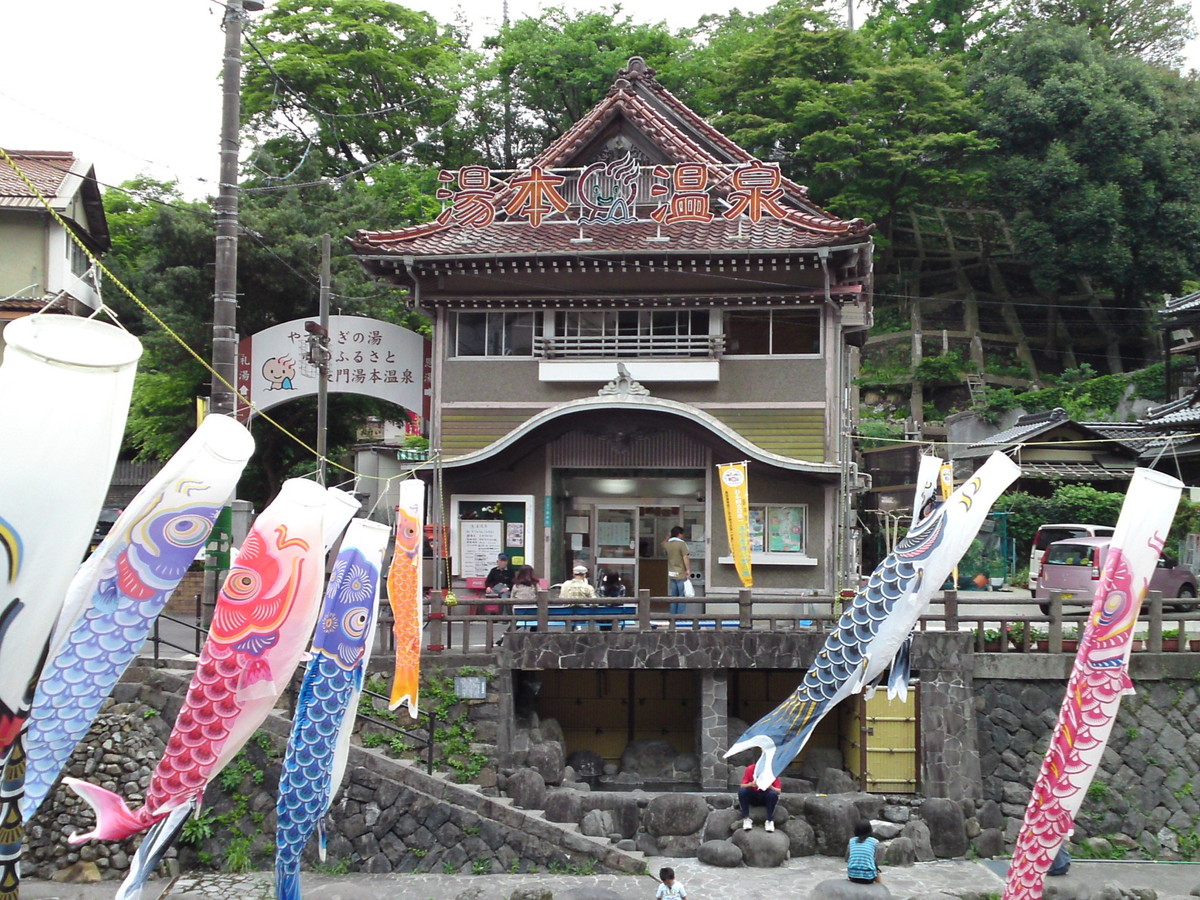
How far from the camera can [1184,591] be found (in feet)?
72.2

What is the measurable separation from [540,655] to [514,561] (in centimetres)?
472

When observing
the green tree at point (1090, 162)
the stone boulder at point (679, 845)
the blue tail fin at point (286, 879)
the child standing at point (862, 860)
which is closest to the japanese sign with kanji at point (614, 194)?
the stone boulder at point (679, 845)

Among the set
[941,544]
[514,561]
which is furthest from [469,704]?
[941,544]

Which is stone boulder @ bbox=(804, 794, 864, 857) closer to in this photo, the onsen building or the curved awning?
the onsen building

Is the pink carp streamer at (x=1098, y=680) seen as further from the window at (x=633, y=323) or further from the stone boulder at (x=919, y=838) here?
the window at (x=633, y=323)

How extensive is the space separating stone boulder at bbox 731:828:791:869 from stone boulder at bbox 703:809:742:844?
0.32 meters

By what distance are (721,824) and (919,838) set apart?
2859 mm

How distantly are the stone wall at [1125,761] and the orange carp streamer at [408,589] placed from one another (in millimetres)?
8807

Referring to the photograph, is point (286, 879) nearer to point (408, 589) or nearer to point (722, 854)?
point (408, 589)

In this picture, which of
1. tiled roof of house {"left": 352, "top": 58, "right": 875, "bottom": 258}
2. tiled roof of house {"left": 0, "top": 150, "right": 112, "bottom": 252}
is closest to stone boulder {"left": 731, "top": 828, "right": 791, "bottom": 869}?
tiled roof of house {"left": 352, "top": 58, "right": 875, "bottom": 258}

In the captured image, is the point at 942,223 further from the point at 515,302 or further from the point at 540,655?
the point at 540,655

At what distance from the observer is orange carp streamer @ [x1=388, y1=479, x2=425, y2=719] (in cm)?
1450

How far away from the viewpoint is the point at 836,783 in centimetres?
1630

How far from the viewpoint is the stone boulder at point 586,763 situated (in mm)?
17561
